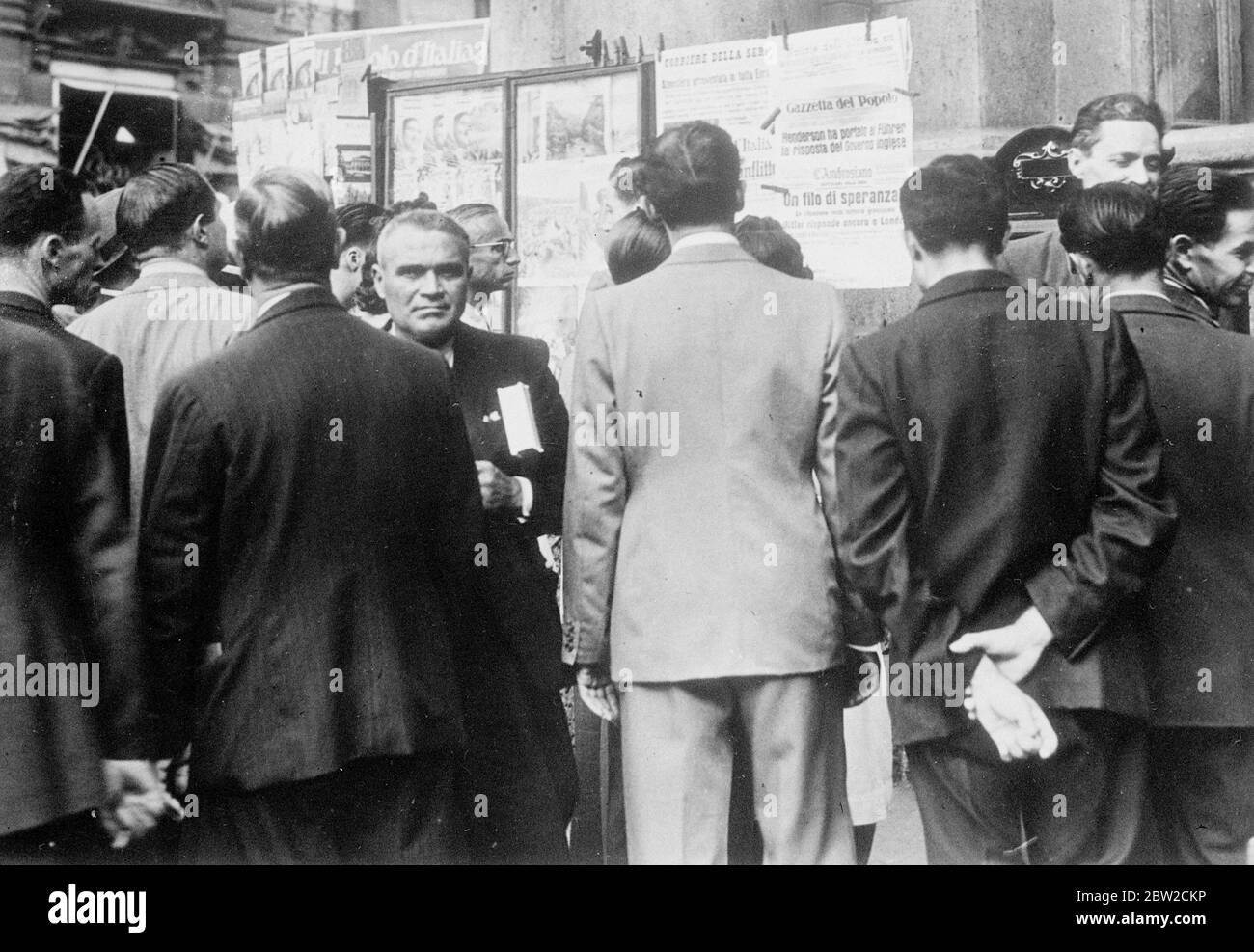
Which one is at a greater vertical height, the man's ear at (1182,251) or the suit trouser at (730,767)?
the man's ear at (1182,251)

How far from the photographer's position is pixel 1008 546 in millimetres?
2959

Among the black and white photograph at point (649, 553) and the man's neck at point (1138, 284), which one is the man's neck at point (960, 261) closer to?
the black and white photograph at point (649, 553)

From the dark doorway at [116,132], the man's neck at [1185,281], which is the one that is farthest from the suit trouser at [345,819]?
the dark doorway at [116,132]

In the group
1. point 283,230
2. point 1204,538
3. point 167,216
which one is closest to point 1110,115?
point 1204,538

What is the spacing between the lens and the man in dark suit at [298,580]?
2.88 m

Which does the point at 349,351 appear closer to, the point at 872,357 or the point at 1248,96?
the point at 872,357

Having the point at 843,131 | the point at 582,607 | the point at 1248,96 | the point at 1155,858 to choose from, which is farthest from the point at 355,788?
the point at 1248,96

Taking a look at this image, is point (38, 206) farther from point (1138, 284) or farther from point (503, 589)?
point (1138, 284)

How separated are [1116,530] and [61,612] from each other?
6.86ft

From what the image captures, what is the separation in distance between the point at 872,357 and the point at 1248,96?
11.0 feet

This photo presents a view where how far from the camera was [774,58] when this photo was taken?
4805 mm

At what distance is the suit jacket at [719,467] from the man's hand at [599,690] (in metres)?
0.09

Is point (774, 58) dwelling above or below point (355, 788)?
above

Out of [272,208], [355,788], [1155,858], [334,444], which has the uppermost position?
[272,208]
